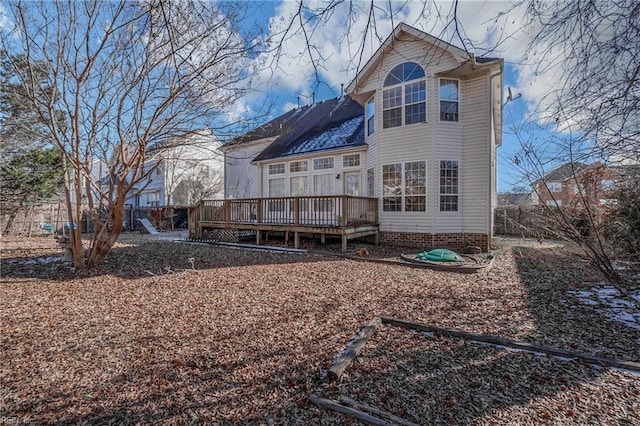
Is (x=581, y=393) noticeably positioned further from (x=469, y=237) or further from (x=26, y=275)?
(x=26, y=275)

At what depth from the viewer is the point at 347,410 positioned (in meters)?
2.16

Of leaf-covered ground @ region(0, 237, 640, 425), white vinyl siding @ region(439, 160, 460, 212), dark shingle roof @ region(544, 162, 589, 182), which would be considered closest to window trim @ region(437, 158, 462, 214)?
white vinyl siding @ region(439, 160, 460, 212)

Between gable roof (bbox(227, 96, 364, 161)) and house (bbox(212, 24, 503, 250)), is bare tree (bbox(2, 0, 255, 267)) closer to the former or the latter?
house (bbox(212, 24, 503, 250))

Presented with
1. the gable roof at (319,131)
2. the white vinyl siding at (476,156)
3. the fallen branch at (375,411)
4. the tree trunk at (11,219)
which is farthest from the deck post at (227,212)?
the fallen branch at (375,411)

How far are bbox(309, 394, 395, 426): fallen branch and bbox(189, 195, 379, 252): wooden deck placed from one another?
6992 mm

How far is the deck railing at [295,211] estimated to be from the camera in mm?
9562

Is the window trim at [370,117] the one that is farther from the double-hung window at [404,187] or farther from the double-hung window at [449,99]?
the double-hung window at [449,99]

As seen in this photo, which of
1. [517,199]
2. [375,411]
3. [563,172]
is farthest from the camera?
[517,199]

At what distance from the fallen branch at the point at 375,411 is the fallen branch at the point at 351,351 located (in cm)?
31

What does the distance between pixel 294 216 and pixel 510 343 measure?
7.79 metres

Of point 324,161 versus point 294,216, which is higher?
point 324,161

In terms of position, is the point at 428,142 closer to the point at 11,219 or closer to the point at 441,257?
the point at 441,257

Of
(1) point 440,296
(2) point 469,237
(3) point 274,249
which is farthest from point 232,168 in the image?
(1) point 440,296

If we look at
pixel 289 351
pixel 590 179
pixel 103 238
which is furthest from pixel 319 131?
pixel 289 351
